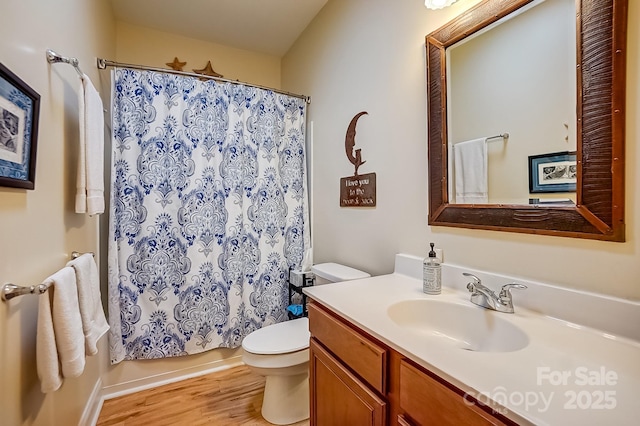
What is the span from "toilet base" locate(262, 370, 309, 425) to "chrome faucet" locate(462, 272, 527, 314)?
106cm

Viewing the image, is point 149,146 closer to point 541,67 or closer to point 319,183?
point 319,183

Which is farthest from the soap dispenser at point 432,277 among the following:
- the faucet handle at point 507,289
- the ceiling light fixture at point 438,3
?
the ceiling light fixture at point 438,3

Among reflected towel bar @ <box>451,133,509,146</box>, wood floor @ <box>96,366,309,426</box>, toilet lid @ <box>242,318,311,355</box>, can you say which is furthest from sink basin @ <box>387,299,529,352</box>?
wood floor @ <box>96,366,309,426</box>

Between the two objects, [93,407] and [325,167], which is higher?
[325,167]

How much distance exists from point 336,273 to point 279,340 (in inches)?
19.3

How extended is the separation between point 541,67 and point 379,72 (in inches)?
31.4

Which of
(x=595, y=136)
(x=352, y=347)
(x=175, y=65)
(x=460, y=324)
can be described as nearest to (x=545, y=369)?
(x=460, y=324)

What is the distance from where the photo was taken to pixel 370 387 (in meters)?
0.91

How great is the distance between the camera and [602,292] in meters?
0.83

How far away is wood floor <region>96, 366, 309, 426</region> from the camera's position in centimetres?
166

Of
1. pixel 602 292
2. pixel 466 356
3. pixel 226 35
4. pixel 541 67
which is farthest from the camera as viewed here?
pixel 226 35

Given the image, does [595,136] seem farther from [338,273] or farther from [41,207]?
[41,207]

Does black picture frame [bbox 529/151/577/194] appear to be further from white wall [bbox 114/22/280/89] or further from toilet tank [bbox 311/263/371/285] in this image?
white wall [bbox 114/22/280/89]

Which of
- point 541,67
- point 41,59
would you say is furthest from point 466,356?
point 41,59
